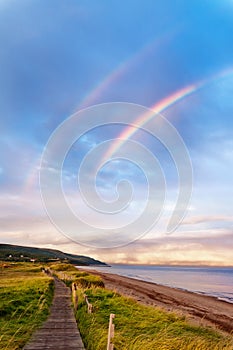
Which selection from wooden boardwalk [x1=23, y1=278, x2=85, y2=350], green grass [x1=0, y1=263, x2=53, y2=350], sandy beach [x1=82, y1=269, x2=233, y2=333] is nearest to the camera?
wooden boardwalk [x1=23, y1=278, x2=85, y2=350]

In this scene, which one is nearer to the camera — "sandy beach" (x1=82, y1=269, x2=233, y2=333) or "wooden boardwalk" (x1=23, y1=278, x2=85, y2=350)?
"wooden boardwalk" (x1=23, y1=278, x2=85, y2=350)

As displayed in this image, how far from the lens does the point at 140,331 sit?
14.6 meters

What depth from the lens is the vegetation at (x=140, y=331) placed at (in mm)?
11109

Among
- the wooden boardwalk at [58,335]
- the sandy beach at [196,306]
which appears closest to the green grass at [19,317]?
the wooden boardwalk at [58,335]

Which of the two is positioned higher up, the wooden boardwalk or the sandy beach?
the sandy beach

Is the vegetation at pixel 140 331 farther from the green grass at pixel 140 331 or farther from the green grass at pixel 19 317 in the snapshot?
the green grass at pixel 19 317

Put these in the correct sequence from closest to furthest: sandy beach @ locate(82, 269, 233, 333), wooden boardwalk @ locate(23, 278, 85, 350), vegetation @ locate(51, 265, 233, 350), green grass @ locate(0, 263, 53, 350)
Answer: vegetation @ locate(51, 265, 233, 350)
wooden boardwalk @ locate(23, 278, 85, 350)
green grass @ locate(0, 263, 53, 350)
sandy beach @ locate(82, 269, 233, 333)

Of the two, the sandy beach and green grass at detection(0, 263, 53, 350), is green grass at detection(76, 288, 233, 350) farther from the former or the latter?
the sandy beach

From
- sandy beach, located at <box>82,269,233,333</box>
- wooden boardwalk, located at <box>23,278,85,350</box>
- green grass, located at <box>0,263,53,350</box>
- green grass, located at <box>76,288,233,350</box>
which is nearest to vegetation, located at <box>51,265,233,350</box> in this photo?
green grass, located at <box>76,288,233,350</box>

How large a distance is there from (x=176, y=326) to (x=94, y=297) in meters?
8.78

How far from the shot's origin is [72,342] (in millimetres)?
12922

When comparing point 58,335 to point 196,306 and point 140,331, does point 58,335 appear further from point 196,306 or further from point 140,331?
point 196,306

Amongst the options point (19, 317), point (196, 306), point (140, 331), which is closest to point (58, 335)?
point (19, 317)

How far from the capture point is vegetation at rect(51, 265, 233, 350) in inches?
437
